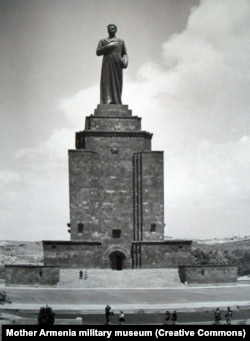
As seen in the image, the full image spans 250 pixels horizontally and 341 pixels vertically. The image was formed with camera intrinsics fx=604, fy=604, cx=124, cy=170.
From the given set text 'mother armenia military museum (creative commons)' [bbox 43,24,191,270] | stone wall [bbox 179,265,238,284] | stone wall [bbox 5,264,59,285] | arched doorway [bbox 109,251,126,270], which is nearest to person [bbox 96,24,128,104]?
text 'mother armenia military museum (creative commons)' [bbox 43,24,191,270]

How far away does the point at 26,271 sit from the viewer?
3728cm

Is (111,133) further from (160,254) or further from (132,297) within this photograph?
(132,297)

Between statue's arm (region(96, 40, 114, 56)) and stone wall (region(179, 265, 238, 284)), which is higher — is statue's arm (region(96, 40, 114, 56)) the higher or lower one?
the higher one

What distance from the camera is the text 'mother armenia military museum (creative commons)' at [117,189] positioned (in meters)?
41.7

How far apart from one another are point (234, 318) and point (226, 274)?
14.2 meters

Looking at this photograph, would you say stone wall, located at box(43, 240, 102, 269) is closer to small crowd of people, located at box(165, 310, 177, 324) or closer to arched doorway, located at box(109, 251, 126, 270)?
arched doorway, located at box(109, 251, 126, 270)

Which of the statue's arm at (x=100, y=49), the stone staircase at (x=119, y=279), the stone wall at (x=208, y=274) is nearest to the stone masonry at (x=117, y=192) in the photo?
the stone staircase at (x=119, y=279)

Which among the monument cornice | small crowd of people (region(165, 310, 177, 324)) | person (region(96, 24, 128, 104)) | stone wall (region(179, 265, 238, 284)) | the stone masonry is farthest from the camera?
person (region(96, 24, 128, 104))

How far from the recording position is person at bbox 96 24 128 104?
44.3 meters

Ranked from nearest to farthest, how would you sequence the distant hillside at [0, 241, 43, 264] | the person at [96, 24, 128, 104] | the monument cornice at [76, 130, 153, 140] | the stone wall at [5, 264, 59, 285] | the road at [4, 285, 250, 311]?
the road at [4, 285, 250, 311] < the stone wall at [5, 264, 59, 285] < the monument cornice at [76, 130, 153, 140] < the person at [96, 24, 128, 104] < the distant hillside at [0, 241, 43, 264]

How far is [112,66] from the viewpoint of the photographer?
4459cm

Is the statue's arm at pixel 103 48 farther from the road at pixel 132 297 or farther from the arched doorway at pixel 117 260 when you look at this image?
the road at pixel 132 297

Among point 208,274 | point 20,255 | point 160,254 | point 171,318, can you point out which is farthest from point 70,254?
point 20,255

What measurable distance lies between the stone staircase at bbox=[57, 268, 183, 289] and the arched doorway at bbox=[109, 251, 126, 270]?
305 centimetres
